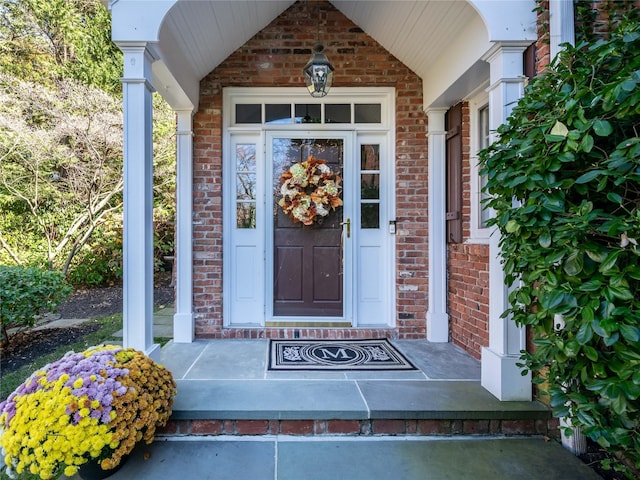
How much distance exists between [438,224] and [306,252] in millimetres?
1250

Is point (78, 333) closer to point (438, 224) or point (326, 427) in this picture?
point (326, 427)

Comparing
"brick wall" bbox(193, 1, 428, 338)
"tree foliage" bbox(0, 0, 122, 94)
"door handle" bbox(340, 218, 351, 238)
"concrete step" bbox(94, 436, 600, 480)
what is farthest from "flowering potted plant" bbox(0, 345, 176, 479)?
"tree foliage" bbox(0, 0, 122, 94)

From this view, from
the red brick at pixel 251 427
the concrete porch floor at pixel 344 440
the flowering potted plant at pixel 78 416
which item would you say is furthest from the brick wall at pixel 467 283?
the flowering potted plant at pixel 78 416

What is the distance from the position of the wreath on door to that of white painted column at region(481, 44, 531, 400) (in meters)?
1.54

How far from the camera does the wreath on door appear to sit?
132 inches

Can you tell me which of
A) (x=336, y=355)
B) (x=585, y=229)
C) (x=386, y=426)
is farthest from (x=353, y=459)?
(x=585, y=229)

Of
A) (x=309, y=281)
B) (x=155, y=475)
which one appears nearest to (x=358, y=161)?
(x=309, y=281)

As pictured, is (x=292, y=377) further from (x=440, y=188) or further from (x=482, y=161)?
(x=440, y=188)

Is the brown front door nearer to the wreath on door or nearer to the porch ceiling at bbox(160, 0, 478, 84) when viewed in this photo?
the wreath on door

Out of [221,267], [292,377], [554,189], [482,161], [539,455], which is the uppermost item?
[482,161]

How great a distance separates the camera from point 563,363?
143 centimetres

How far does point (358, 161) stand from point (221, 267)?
1.64 m

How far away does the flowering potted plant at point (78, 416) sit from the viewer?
151cm

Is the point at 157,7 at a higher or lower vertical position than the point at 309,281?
higher
